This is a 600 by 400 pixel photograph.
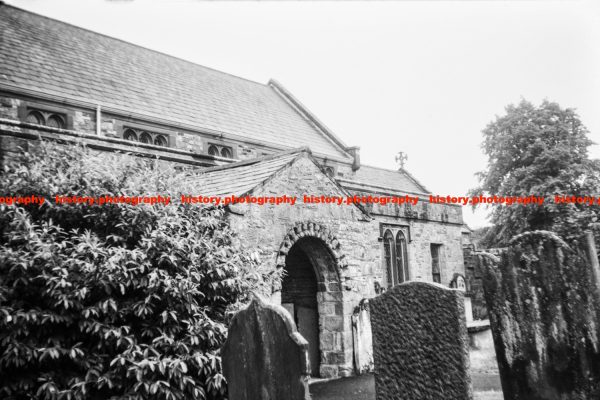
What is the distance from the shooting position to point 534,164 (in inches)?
945

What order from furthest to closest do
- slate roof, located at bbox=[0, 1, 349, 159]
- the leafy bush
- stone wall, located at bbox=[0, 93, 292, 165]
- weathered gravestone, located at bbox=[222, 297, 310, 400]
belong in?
slate roof, located at bbox=[0, 1, 349, 159] < stone wall, located at bbox=[0, 93, 292, 165] < the leafy bush < weathered gravestone, located at bbox=[222, 297, 310, 400]

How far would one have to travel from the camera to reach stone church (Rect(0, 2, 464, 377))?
29.1 feet

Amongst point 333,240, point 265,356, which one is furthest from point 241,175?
point 265,356

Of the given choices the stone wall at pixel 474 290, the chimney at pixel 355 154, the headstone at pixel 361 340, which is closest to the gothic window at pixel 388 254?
the stone wall at pixel 474 290

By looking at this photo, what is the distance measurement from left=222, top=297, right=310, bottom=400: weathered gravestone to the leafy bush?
5.11ft

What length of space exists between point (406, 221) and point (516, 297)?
40.6 ft

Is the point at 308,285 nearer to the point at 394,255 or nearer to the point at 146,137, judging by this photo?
the point at 394,255

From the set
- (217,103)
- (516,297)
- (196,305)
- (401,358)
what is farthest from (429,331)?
(217,103)

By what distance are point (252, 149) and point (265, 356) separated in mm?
14629

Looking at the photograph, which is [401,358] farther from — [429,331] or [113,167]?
[113,167]

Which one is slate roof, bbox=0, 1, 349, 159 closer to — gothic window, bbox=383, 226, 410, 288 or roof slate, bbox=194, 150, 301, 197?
gothic window, bbox=383, 226, 410, 288

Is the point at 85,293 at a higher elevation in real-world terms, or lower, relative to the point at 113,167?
lower

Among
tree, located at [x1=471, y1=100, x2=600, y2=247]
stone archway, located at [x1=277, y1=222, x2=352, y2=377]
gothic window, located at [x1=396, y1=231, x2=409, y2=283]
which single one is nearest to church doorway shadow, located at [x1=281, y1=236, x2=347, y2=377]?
stone archway, located at [x1=277, y1=222, x2=352, y2=377]

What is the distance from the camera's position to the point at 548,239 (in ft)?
11.9
